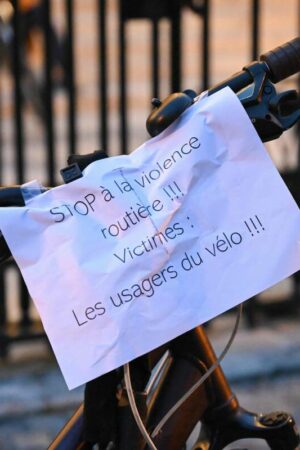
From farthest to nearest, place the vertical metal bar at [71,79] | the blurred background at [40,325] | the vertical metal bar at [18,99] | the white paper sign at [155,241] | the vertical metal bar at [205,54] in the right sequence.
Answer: the vertical metal bar at [205,54]
the vertical metal bar at [71,79]
the vertical metal bar at [18,99]
the blurred background at [40,325]
the white paper sign at [155,241]

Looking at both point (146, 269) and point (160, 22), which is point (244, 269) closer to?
point (146, 269)

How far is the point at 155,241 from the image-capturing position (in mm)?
1677

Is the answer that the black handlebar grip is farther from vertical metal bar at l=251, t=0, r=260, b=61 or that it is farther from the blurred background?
vertical metal bar at l=251, t=0, r=260, b=61

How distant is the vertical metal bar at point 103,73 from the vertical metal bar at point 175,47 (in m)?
0.33

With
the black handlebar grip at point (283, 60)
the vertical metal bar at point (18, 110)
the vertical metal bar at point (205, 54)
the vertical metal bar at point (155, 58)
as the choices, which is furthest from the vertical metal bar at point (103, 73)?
the black handlebar grip at point (283, 60)

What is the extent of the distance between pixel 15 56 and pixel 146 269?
2.93m

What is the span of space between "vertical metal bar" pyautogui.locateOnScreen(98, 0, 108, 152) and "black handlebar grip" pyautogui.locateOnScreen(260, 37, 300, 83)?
8.65 feet

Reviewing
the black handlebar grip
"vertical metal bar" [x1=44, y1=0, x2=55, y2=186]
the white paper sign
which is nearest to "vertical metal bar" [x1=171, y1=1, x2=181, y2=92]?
"vertical metal bar" [x1=44, y1=0, x2=55, y2=186]

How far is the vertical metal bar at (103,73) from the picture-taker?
14.6ft

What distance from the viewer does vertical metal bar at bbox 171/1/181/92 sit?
453 centimetres

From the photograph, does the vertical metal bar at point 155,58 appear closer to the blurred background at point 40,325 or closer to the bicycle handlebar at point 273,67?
the blurred background at point 40,325

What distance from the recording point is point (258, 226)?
1.68 metres

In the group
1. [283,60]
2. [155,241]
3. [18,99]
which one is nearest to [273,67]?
[283,60]

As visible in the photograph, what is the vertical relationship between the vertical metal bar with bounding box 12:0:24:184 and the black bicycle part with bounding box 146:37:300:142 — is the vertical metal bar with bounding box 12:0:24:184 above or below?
below
